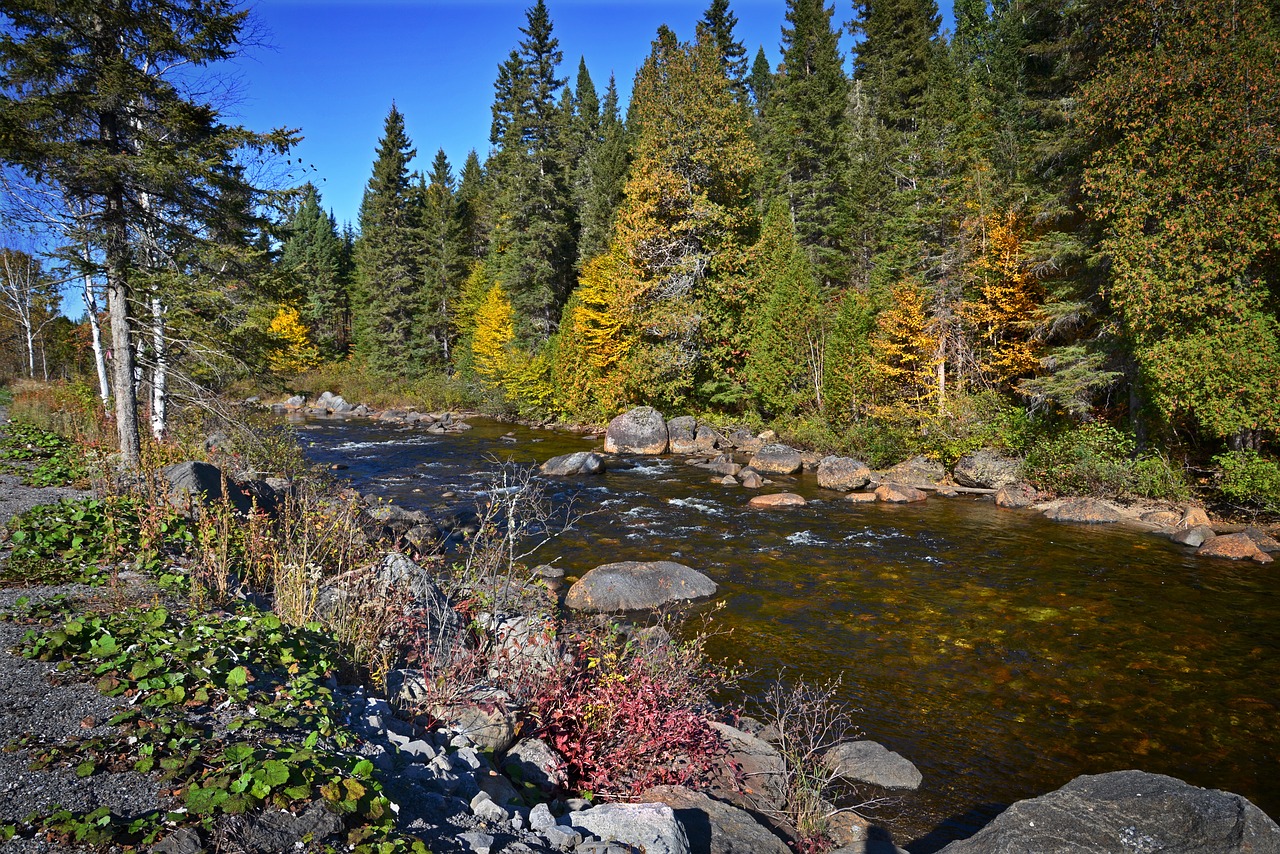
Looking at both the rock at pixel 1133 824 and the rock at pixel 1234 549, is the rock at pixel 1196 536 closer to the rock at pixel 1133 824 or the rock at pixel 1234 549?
the rock at pixel 1234 549

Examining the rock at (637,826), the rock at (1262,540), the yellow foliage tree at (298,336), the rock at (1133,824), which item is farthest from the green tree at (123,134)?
the yellow foliage tree at (298,336)

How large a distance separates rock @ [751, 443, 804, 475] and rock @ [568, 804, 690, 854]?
17499 mm

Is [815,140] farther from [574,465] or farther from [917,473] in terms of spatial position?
[574,465]

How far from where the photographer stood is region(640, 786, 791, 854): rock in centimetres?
433

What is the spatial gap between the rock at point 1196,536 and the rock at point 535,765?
45.5 ft

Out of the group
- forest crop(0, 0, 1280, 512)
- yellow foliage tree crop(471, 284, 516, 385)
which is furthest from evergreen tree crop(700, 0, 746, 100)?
yellow foliage tree crop(471, 284, 516, 385)

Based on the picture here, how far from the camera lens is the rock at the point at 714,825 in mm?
4328

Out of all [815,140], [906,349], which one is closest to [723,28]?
[815,140]

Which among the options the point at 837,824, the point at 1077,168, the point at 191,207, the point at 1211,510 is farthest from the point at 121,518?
the point at 1077,168

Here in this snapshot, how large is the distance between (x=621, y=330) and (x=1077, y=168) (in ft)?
61.8

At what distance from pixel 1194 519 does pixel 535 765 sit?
15178mm

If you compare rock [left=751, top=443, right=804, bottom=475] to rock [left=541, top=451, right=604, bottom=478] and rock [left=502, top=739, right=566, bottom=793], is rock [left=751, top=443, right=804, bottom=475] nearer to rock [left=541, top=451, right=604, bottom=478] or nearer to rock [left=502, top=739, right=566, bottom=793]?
rock [left=541, top=451, right=604, bottom=478]

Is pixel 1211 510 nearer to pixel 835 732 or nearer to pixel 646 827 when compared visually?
pixel 835 732

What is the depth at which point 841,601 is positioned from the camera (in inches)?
414
